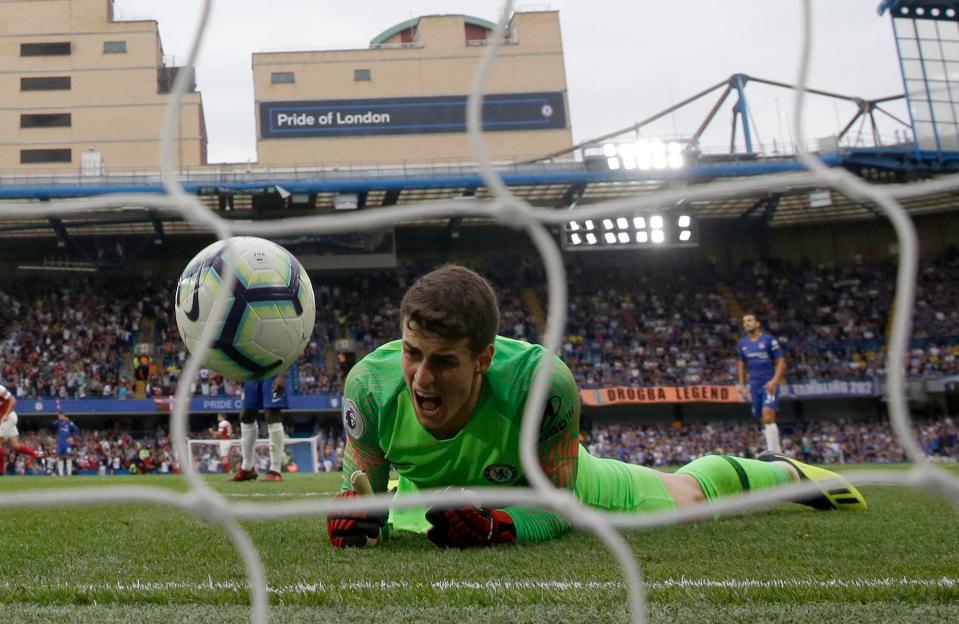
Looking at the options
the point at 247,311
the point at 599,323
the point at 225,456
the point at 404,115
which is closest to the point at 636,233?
the point at 599,323

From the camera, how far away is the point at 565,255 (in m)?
26.7

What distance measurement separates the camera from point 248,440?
28.3ft

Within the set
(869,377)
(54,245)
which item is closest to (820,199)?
(869,377)

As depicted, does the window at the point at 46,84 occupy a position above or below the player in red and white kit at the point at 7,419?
above

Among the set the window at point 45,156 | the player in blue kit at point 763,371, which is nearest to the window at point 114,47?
the window at point 45,156

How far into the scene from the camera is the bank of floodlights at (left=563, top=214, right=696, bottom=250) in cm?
2109

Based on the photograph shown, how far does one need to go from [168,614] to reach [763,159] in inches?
943

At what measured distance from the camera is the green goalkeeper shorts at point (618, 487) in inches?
155

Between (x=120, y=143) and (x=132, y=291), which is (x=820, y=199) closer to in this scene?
(x=132, y=291)

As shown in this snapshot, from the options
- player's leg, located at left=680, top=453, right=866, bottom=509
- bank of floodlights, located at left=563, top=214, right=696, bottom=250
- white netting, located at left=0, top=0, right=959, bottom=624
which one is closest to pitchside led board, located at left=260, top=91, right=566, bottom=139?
bank of floodlights, located at left=563, top=214, right=696, bottom=250

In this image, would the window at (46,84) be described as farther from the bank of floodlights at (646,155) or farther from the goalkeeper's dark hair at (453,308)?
the goalkeeper's dark hair at (453,308)

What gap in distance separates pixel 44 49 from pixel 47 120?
7.94ft

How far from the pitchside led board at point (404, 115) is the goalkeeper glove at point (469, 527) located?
2791cm

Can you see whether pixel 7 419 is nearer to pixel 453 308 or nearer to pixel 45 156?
pixel 453 308
